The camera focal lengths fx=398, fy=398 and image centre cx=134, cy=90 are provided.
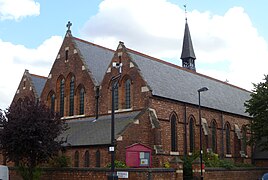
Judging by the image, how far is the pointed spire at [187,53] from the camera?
60.5 m

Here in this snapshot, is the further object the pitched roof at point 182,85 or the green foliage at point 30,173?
the pitched roof at point 182,85

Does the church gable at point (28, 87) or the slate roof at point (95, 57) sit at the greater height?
the slate roof at point (95, 57)

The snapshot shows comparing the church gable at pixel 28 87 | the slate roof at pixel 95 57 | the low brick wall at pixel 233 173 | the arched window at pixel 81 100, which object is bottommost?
the low brick wall at pixel 233 173

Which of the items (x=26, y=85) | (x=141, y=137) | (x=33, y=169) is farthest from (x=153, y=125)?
(x=26, y=85)

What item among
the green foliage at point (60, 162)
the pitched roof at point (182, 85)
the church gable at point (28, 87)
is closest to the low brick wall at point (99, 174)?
the green foliage at point (60, 162)

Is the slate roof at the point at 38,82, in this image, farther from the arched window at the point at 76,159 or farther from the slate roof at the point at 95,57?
the arched window at the point at 76,159

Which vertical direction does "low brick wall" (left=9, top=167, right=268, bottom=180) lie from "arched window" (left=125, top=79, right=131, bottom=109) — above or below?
below

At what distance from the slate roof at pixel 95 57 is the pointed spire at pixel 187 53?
19.6 m

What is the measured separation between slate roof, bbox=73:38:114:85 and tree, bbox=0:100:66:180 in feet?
32.8

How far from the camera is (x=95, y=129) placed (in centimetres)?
3359

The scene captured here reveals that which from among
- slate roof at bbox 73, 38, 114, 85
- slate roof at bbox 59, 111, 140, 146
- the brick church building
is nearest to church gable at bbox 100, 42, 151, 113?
the brick church building

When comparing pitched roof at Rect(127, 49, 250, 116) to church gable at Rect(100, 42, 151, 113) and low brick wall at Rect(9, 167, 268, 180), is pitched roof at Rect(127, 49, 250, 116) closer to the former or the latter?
church gable at Rect(100, 42, 151, 113)

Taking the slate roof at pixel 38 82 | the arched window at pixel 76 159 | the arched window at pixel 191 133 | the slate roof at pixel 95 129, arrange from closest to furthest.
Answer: the slate roof at pixel 95 129, the arched window at pixel 76 159, the arched window at pixel 191 133, the slate roof at pixel 38 82

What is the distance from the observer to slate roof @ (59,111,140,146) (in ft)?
102
